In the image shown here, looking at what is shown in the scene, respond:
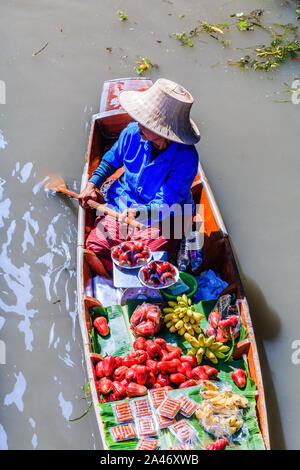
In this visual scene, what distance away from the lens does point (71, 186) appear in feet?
16.3

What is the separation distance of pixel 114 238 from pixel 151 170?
641 millimetres

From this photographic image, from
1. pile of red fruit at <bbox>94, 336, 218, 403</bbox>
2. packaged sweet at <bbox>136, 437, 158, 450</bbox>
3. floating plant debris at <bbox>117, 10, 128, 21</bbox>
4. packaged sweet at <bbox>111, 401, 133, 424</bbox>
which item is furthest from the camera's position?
floating plant debris at <bbox>117, 10, 128, 21</bbox>

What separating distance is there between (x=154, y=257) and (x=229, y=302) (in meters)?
0.70

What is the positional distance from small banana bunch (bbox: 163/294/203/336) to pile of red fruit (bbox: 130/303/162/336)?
0.09 m

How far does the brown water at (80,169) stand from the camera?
12.2ft

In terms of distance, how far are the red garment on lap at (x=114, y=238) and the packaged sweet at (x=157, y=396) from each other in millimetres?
1115

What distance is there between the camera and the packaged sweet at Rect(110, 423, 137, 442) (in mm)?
2793

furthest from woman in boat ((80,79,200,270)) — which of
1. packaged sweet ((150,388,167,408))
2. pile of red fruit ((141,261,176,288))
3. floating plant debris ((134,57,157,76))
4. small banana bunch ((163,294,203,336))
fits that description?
floating plant debris ((134,57,157,76))

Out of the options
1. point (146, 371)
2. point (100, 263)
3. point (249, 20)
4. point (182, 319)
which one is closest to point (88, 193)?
point (100, 263)

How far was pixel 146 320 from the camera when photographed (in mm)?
3396

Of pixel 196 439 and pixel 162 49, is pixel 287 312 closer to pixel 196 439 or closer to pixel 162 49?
pixel 196 439

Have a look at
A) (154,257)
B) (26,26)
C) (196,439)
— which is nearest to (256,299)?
(154,257)

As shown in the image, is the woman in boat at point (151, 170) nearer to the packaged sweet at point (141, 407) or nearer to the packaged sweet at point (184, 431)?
the packaged sweet at point (141, 407)

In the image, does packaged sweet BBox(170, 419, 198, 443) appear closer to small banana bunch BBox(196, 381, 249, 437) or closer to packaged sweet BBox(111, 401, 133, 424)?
small banana bunch BBox(196, 381, 249, 437)
